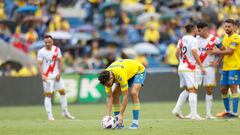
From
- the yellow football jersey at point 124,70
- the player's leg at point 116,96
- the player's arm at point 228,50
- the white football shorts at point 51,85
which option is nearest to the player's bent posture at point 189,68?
the player's arm at point 228,50

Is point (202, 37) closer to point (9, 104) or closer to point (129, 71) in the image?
point (129, 71)

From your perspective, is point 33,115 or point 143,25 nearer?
point 33,115

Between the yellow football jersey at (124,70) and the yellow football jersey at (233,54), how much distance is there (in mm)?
4124

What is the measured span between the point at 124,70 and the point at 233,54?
5.06 meters

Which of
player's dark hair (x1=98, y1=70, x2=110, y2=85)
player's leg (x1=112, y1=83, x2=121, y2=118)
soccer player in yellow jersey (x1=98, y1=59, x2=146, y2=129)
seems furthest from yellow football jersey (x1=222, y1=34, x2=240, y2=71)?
player's dark hair (x1=98, y1=70, x2=110, y2=85)

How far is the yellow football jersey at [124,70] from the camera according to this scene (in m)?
15.3

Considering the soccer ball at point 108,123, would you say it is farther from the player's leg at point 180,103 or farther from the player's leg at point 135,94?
the player's leg at point 180,103

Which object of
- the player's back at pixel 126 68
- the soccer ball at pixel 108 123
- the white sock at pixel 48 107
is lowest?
the white sock at pixel 48 107

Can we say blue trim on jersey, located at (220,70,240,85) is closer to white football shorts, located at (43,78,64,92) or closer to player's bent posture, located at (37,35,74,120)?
player's bent posture, located at (37,35,74,120)

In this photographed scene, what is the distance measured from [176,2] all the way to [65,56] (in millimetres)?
8127

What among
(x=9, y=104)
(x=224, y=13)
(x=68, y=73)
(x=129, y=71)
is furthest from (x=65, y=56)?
(x=129, y=71)

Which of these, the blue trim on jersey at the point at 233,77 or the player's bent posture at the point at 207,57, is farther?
the player's bent posture at the point at 207,57

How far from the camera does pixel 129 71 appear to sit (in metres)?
15.8

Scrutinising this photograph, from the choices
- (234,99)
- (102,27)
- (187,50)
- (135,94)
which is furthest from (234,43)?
(102,27)
